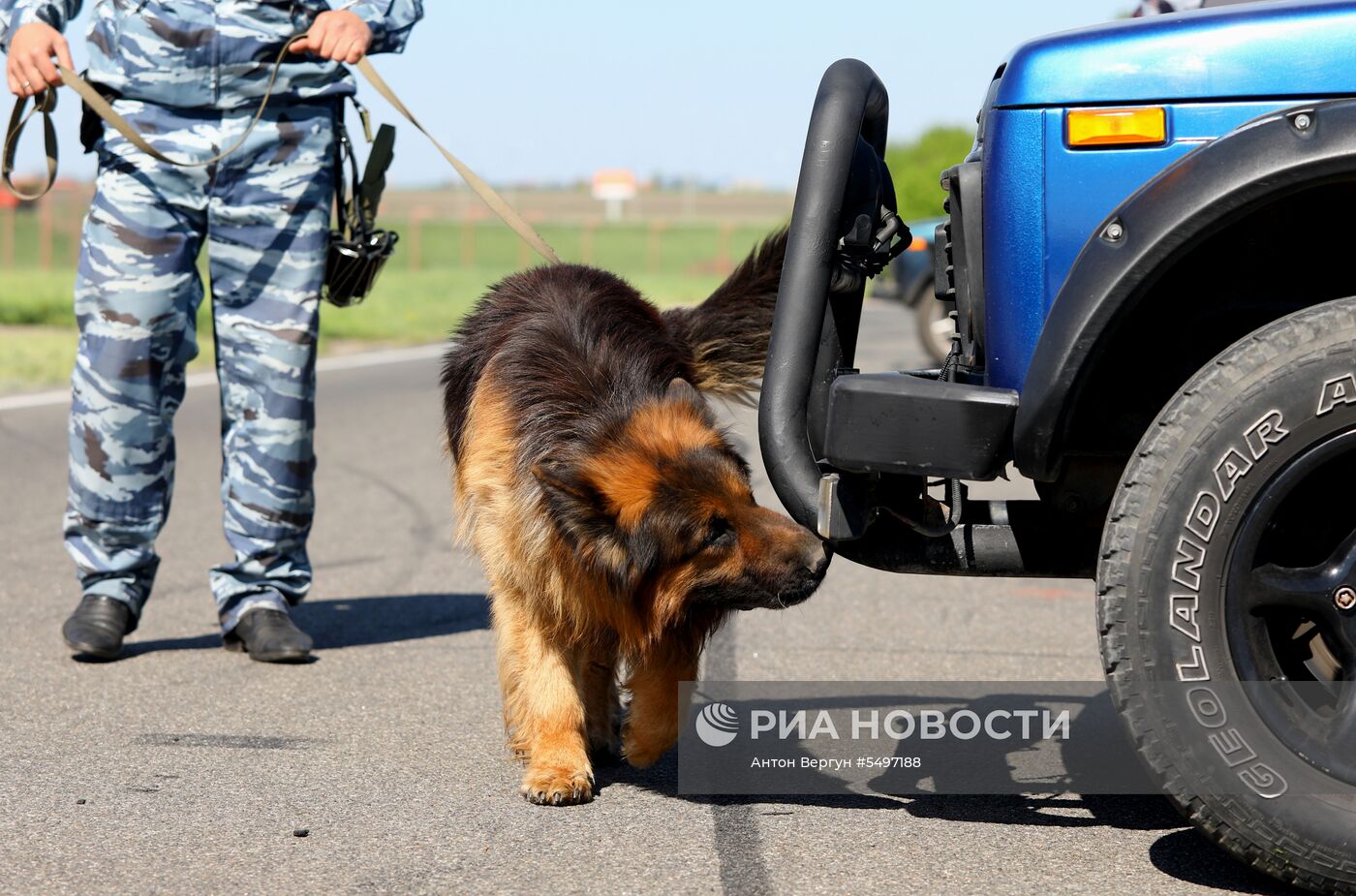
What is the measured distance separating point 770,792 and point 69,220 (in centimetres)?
4176

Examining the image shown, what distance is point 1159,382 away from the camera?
3439 millimetres

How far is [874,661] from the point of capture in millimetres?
5348

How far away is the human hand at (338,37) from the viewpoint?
16.7ft

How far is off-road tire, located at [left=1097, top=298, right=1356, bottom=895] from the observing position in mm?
2893

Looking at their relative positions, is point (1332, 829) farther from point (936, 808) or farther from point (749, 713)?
point (749, 713)

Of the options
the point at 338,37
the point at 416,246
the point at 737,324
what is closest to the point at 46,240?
the point at 416,246

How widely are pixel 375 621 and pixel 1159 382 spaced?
3530mm

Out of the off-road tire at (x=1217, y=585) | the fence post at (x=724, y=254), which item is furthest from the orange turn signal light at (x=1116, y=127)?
the fence post at (x=724, y=254)

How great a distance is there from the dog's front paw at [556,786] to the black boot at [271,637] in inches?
62.9

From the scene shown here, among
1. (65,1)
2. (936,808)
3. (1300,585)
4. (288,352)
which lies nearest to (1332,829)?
(1300,585)

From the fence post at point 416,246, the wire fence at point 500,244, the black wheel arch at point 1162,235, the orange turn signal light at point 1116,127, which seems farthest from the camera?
the fence post at point 416,246

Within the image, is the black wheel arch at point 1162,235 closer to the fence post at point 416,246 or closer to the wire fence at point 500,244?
the wire fence at point 500,244

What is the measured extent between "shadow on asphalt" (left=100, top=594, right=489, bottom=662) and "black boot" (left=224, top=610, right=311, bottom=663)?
227 mm

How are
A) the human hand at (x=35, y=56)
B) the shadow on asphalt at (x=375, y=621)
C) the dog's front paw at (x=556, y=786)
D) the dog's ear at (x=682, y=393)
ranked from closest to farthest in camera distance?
1. the dog's front paw at (x=556, y=786)
2. the dog's ear at (x=682, y=393)
3. the human hand at (x=35, y=56)
4. the shadow on asphalt at (x=375, y=621)
